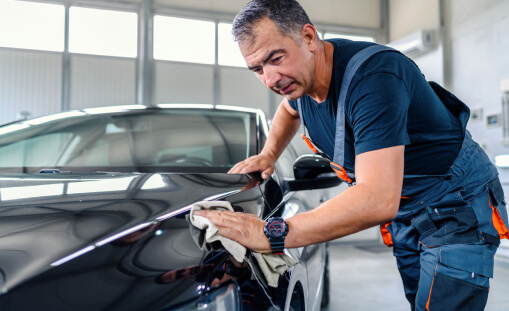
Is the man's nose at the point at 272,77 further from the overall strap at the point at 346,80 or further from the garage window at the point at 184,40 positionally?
the garage window at the point at 184,40

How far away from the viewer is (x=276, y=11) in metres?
0.96

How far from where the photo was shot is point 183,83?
6297 mm

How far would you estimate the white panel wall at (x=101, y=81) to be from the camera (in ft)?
19.4

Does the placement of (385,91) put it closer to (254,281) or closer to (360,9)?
(254,281)

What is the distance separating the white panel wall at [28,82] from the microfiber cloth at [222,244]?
5801 mm

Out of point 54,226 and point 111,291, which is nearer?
point 111,291

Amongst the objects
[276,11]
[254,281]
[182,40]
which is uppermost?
[182,40]

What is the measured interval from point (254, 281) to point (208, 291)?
0.14 m

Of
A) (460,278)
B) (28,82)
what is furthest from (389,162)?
(28,82)

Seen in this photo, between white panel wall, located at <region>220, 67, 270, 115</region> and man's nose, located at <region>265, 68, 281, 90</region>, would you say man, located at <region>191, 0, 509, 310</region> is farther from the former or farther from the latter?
white panel wall, located at <region>220, 67, 270, 115</region>

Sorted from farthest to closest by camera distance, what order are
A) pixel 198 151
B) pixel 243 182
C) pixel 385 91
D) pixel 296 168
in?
pixel 198 151 < pixel 296 168 < pixel 243 182 < pixel 385 91

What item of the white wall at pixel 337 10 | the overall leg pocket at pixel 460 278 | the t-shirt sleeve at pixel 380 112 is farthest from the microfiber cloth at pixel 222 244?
the white wall at pixel 337 10

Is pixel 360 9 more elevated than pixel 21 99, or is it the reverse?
pixel 360 9

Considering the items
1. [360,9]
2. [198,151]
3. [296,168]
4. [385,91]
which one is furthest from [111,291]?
[360,9]
